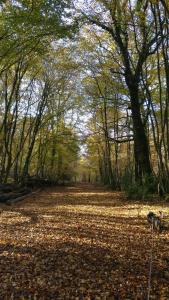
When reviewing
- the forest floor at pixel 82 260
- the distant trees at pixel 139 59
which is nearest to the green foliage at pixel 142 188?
the distant trees at pixel 139 59

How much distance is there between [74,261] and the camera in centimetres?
582

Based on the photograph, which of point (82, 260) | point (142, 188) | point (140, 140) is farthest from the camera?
point (140, 140)

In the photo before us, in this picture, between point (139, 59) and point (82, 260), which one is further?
point (139, 59)

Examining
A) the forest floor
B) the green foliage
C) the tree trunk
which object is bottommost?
the forest floor

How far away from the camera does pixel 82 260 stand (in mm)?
5891

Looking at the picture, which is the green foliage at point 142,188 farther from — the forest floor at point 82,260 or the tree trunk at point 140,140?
the forest floor at point 82,260

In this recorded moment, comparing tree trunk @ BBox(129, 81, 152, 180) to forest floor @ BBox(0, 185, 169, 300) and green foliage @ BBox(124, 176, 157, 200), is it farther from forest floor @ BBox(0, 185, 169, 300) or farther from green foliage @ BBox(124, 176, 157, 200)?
forest floor @ BBox(0, 185, 169, 300)

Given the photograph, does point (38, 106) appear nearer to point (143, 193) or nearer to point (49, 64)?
point (49, 64)

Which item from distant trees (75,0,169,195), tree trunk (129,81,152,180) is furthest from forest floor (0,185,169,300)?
tree trunk (129,81,152,180)

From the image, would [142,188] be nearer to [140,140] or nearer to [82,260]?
[140,140]

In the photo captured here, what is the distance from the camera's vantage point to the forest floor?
4.68 metres

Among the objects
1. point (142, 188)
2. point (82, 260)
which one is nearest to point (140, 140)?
point (142, 188)

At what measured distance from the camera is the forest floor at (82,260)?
4.68m

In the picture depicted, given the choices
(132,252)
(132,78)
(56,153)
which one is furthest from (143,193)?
(56,153)
